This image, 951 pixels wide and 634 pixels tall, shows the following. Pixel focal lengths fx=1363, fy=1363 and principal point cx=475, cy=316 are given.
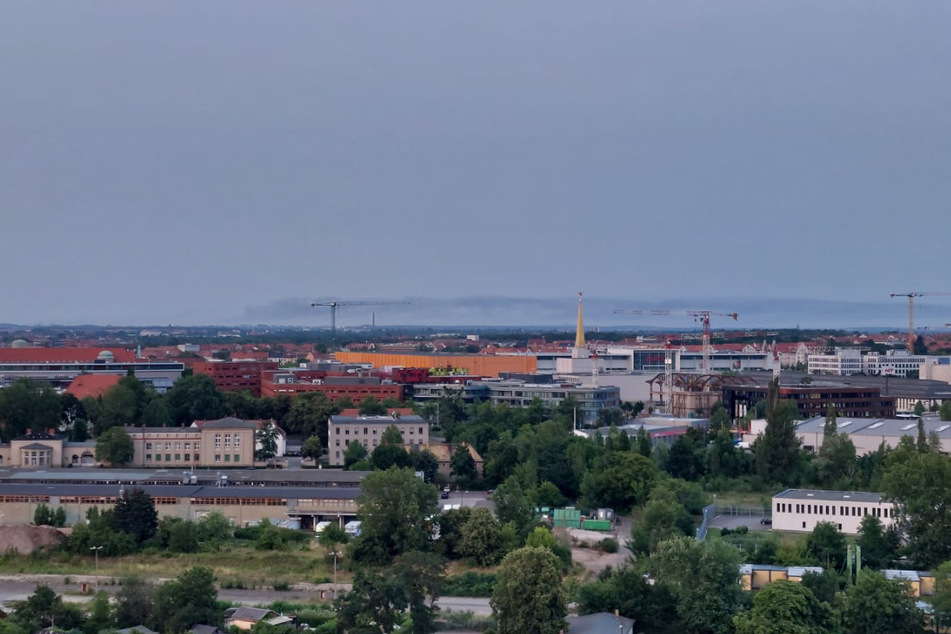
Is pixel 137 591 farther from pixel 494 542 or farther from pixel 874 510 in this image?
pixel 874 510

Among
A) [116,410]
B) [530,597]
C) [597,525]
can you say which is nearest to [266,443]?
[116,410]

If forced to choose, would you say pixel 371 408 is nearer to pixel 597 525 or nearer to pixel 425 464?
pixel 425 464

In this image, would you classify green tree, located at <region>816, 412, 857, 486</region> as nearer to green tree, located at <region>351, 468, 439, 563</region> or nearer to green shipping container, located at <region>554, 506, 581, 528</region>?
green shipping container, located at <region>554, 506, 581, 528</region>

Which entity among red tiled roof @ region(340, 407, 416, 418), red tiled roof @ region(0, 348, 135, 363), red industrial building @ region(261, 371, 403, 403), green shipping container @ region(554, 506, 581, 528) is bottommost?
green shipping container @ region(554, 506, 581, 528)

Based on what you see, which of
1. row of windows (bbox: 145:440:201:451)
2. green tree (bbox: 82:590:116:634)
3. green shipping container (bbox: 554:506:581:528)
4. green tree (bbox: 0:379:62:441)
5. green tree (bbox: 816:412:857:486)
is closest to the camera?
green tree (bbox: 82:590:116:634)

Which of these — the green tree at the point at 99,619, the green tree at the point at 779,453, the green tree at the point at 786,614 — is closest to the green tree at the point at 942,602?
the green tree at the point at 786,614

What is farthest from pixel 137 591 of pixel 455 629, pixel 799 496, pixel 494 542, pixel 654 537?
pixel 799 496

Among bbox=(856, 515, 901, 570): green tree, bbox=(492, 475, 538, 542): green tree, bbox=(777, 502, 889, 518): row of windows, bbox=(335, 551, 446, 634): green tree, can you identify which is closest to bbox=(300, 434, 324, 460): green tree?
bbox=(492, 475, 538, 542): green tree
